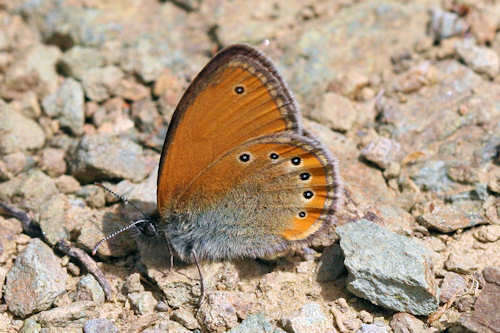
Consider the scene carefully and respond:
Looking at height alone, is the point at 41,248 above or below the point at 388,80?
below

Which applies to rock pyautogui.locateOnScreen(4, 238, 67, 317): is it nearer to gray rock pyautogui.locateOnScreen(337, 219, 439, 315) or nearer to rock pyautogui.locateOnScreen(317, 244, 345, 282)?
rock pyautogui.locateOnScreen(317, 244, 345, 282)

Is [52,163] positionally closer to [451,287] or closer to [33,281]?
[33,281]

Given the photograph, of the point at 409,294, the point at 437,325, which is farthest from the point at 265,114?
the point at 437,325

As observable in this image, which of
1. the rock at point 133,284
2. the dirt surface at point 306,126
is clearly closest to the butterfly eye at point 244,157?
the dirt surface at point 306,126

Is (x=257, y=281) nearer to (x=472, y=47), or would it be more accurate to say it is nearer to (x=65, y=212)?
(x=65, y=212)

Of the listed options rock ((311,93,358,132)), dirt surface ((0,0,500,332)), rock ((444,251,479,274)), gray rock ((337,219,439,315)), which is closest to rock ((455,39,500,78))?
dirt surface ((0,0,500,332))

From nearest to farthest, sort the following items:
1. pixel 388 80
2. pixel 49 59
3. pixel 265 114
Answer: pixel 265 114, pixel 388 80, pixel 49 59
